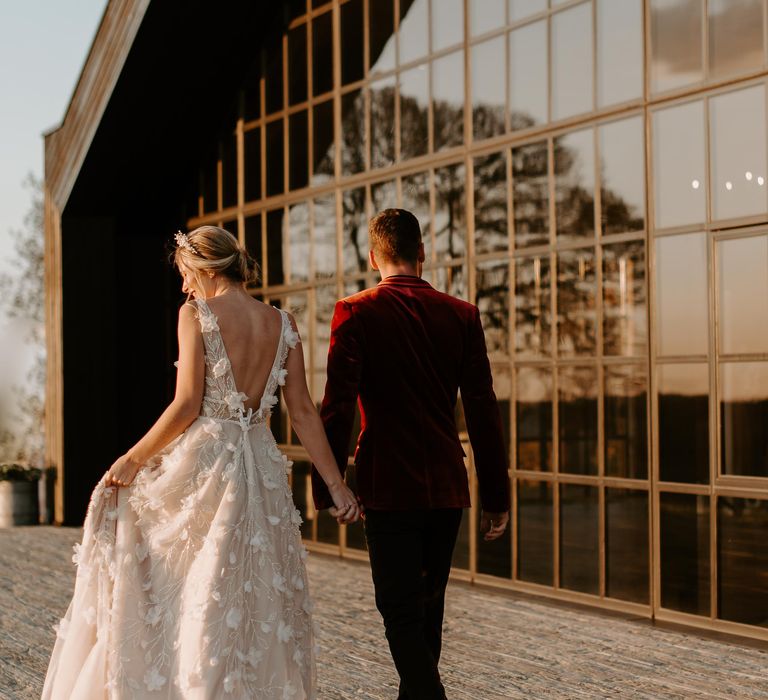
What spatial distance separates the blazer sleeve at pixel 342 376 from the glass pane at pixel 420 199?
192 inches

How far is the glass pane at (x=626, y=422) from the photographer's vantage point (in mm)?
6898

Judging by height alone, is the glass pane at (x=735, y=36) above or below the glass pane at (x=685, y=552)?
above

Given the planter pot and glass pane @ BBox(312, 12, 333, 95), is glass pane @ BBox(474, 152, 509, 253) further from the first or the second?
the planter pot

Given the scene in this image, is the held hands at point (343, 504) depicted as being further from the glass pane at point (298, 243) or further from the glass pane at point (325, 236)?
the glass pane at point (298, 243)

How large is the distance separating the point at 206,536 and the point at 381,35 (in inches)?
245

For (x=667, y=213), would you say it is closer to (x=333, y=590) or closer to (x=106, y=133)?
(x=333, y=590)

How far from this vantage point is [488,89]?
26.9ft

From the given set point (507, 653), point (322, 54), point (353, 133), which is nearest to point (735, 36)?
point (507, 653)

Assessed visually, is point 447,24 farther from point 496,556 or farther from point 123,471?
point 123,471

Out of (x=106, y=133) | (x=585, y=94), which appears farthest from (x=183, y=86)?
(x=585, y=94)

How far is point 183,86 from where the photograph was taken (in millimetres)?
11344

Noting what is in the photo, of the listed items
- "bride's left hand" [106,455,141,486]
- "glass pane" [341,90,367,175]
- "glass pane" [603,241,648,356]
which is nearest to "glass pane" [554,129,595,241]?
"glass pane" [603,241,648,356]

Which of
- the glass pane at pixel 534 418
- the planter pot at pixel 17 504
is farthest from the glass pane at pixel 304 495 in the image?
the planter pot at pixel 17 504

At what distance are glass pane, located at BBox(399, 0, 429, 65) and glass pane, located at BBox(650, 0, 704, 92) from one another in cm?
238
